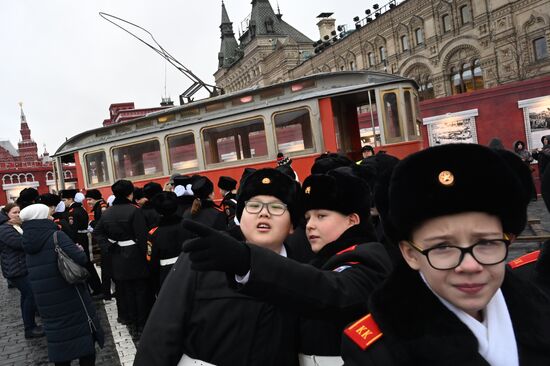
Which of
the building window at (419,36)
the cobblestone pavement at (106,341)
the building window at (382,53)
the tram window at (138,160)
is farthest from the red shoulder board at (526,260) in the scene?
the building window at (382,53)

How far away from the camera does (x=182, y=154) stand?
11.4 metres

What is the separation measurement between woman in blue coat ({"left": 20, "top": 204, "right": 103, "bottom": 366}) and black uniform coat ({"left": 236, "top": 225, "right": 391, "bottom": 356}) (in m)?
3.30

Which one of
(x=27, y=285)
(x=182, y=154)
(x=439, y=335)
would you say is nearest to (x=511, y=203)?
(x=439, y=335)

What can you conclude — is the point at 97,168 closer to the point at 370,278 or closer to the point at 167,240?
the point at 167,240

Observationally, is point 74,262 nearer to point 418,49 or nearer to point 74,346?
point 74,346

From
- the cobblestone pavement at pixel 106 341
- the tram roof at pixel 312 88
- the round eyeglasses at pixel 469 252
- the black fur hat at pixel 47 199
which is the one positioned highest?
the tram roof at pixel 312 88

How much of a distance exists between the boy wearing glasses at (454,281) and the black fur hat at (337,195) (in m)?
1.04

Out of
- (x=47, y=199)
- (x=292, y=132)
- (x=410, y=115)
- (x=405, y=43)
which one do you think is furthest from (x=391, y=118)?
(x=405, y=43)

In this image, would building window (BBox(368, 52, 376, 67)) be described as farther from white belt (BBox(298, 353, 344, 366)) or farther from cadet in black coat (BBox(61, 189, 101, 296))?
white belt (BBox(298, 353, 344, 366))

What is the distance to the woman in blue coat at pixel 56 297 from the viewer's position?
14.4 ft

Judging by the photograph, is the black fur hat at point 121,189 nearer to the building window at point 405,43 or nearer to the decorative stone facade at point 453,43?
the decorative stone facade at point 453,43

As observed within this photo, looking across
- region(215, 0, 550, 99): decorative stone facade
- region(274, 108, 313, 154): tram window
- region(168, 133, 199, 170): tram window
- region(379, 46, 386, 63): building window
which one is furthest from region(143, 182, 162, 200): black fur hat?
region(379, 46, 386, 63): building window

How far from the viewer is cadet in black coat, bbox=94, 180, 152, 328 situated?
19.5 ft

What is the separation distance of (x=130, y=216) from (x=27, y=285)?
1890 mm
